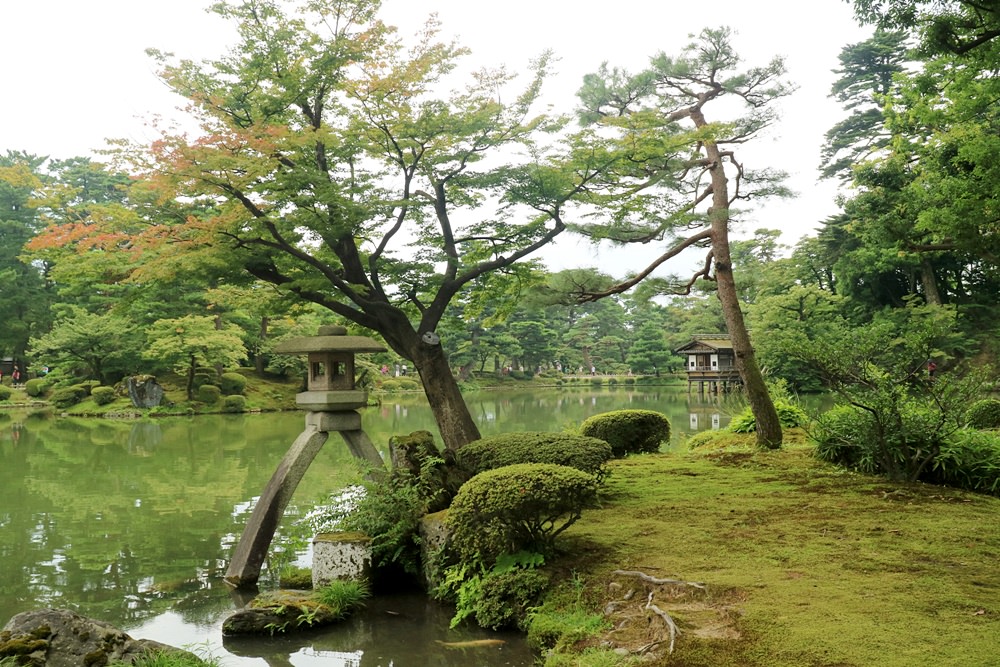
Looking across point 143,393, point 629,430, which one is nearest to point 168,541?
point 629,430

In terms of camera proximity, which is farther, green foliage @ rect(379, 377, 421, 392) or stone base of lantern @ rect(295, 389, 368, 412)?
green foliage @ rect(379, 377, 421, 392)

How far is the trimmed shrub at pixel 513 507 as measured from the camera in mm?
4430

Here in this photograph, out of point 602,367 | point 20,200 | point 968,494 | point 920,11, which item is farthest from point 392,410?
point 602,367

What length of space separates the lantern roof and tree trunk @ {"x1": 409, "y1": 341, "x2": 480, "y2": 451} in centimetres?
157

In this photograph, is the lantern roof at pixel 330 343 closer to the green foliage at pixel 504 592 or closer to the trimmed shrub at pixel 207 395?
the green foliage at pixel 504 592

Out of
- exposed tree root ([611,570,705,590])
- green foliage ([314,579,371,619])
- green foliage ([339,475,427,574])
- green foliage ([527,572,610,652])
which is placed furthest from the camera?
green foliage ([339,475,427,574])

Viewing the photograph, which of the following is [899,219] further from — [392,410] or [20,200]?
[20,200]

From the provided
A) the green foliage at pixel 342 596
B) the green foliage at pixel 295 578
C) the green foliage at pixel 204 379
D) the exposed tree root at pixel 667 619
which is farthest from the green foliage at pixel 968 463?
the green foliage at pixel 204 379

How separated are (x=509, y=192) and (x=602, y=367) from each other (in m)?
41.0

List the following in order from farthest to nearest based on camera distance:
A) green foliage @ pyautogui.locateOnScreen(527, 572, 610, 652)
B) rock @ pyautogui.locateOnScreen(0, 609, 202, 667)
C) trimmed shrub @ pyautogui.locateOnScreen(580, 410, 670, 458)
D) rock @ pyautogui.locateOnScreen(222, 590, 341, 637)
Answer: trimmed shrub @ pyautogui.locateOnScreen(580, 410, 670, 458) → rock @ pyautogui.locateOnScreen(222, 590, 341, 637) → green foliage @ pyautogui.locateOnScreen(527, 572, 610, 652) → rock @ pyautogui.locateOnScreen(0, 609, 202, 667)

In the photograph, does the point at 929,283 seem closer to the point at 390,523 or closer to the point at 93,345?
the point at 390,523

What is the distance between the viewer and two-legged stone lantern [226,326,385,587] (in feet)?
20.0

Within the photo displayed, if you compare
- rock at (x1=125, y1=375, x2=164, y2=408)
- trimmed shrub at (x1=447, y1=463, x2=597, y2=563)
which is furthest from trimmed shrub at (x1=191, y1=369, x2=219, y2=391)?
trimmed shrub at (x1=447, y1=463, x2=597, y2=563)

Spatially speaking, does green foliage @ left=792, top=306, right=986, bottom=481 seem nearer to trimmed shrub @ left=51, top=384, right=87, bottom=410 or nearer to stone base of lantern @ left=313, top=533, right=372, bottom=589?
stone base of lantern @ left=313, top=533, right=372, bottom=589
